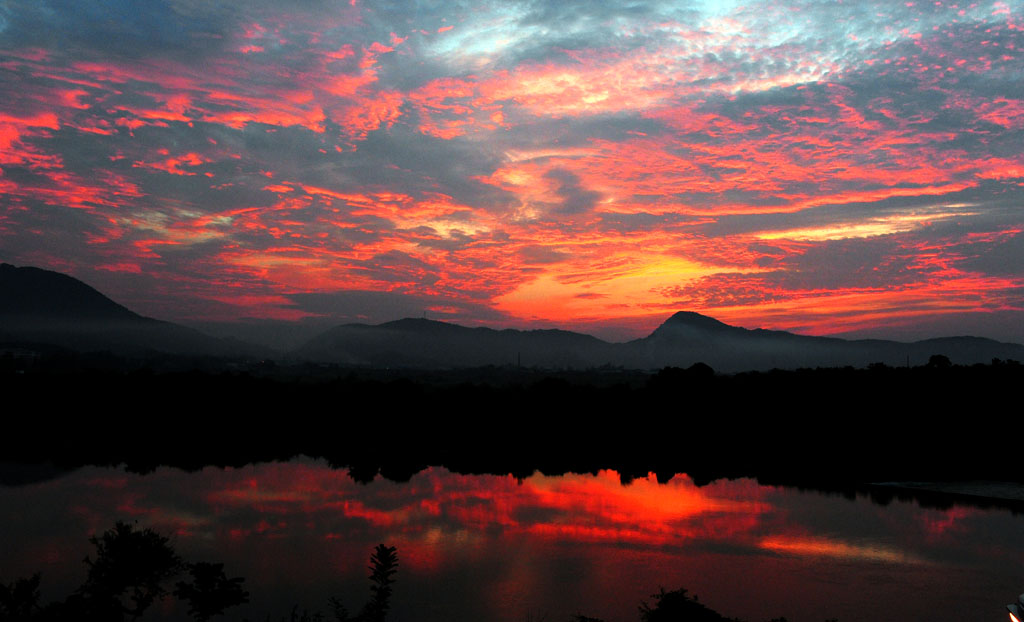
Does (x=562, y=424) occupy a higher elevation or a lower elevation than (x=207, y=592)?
lower

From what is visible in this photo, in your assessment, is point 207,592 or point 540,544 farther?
point 540,544

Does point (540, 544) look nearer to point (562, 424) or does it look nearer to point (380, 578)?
point (380, 578)

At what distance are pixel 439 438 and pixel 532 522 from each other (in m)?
31.7

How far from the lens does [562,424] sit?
66.4 m

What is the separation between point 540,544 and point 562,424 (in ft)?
129

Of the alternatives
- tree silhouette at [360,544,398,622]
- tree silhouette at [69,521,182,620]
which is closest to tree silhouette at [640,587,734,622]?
tree silhouette at [360,544,398,622]

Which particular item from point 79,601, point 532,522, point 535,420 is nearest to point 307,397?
point 535,420

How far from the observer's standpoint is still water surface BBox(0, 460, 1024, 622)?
20500 mm

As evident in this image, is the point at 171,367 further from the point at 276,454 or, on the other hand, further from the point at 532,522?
the point at 532,522

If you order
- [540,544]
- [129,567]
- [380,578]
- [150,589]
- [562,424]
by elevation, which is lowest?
[540,544]

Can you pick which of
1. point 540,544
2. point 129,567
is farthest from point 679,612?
point 540,544

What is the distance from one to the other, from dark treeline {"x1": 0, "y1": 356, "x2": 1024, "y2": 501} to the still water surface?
6940 millimetres

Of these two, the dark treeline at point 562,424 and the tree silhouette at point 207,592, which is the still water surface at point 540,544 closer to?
the tree silhouette at point 207,592

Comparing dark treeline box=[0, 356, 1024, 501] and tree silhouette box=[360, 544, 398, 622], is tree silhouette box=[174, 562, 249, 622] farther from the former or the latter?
dark treeline box=[0, 356, 1024, 501]
